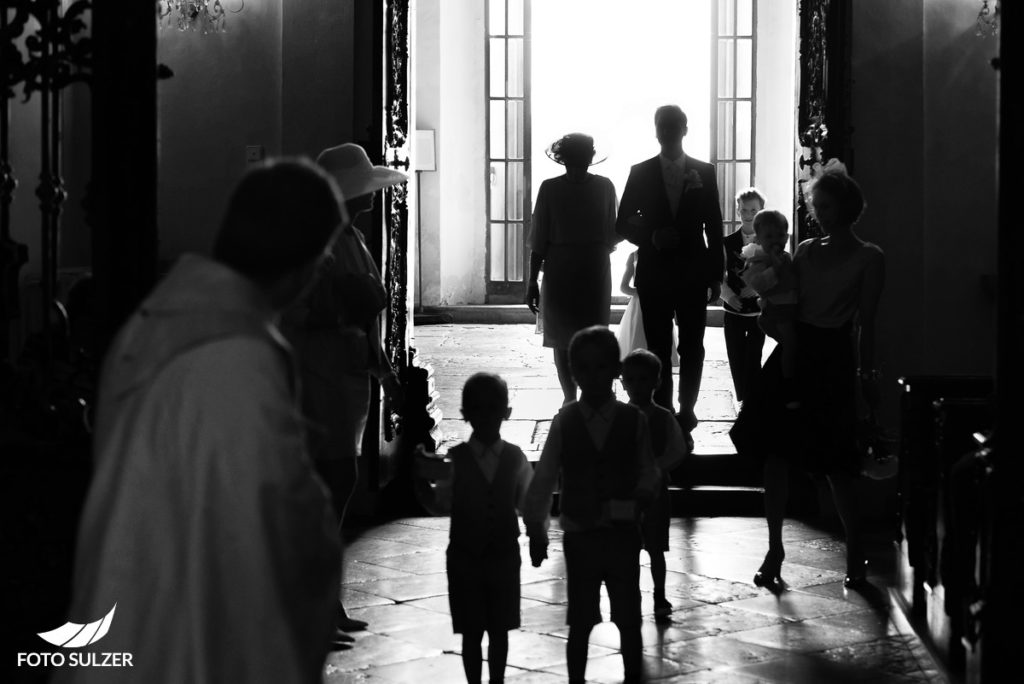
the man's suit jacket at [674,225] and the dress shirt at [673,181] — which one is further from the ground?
the dress shirt at [673,181]

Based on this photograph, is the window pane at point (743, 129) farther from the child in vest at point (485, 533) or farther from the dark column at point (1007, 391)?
the dark column at point (1007, 391)

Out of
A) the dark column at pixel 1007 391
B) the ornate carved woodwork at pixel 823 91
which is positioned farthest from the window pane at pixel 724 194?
the dark column at pixel 1007 391

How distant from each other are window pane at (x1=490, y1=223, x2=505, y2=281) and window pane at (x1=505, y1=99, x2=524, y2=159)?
793 mm

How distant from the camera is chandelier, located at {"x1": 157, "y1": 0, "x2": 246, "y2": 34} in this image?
7.40 m

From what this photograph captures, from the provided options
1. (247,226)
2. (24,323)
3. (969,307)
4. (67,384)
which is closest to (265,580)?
(247,226)

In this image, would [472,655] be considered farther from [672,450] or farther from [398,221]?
[398,221]

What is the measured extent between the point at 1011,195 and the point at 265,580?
2013 millimetres

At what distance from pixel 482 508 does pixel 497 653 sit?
0.38 meters

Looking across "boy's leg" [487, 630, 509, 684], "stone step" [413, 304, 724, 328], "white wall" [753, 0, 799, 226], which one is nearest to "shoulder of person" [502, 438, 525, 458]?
"boy's leg" [487, 630, 509, 684]

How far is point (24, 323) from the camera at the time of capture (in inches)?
271

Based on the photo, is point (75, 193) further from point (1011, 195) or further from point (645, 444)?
point (1011, 195)

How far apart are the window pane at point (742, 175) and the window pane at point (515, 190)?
228 cm

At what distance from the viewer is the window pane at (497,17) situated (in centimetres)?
1614

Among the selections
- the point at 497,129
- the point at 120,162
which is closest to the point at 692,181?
the point at 120,162
